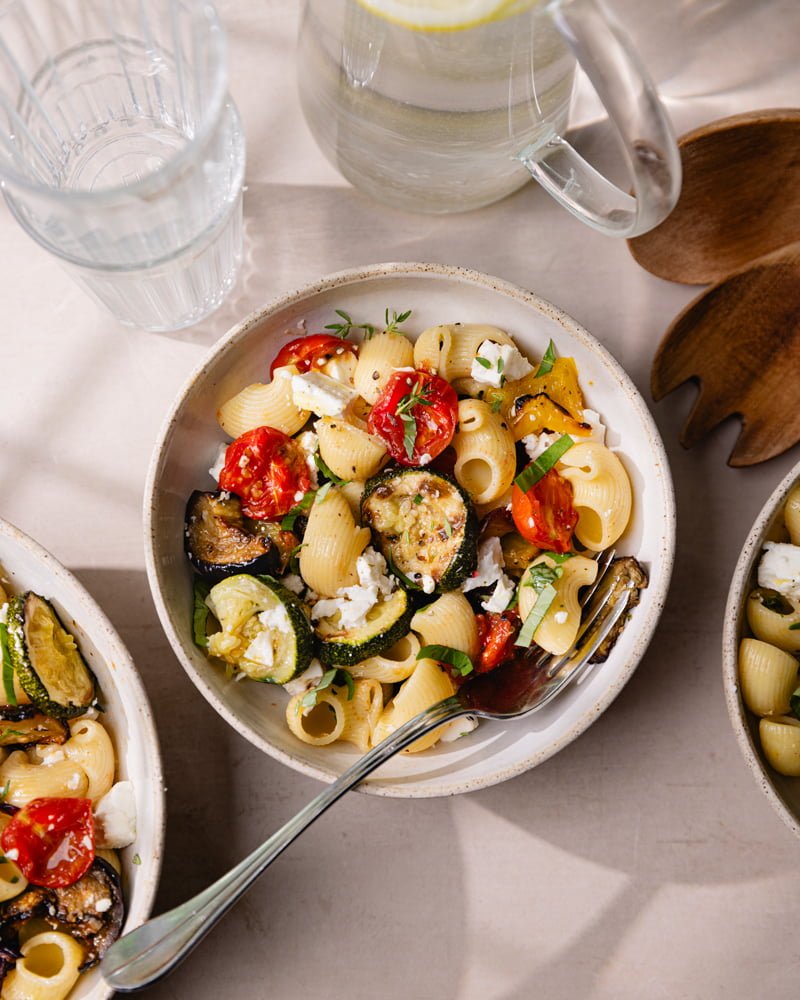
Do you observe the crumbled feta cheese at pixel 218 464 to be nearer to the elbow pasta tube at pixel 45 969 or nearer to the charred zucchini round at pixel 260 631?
the charred zucchini round at pixel 260 631

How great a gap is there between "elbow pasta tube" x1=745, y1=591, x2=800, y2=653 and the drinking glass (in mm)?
978

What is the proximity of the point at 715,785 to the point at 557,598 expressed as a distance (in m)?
0.51

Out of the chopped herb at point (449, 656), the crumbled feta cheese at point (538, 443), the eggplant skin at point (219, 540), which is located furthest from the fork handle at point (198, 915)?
the crumbled feta cheese at point (538, 443)

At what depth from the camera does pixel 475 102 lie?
1302mm

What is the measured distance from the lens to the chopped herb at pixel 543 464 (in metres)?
1.44

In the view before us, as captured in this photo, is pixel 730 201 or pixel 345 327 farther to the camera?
pixel 730 201

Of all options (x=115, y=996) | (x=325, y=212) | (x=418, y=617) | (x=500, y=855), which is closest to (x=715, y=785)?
(x=500, y=855)

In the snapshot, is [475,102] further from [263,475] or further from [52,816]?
[52,816]

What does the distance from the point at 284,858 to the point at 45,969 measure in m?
0.38

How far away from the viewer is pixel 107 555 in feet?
5.35

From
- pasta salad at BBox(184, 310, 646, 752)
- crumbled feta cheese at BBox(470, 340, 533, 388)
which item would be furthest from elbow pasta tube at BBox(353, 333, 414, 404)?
crumbled feta cheese at BBox(470, 340, 533, 388)

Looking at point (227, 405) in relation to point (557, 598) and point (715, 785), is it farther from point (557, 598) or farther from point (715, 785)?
point (715, 785)

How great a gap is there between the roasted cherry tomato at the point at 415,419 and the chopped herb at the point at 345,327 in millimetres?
124

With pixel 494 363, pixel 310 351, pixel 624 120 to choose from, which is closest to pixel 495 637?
pixel 494 363
